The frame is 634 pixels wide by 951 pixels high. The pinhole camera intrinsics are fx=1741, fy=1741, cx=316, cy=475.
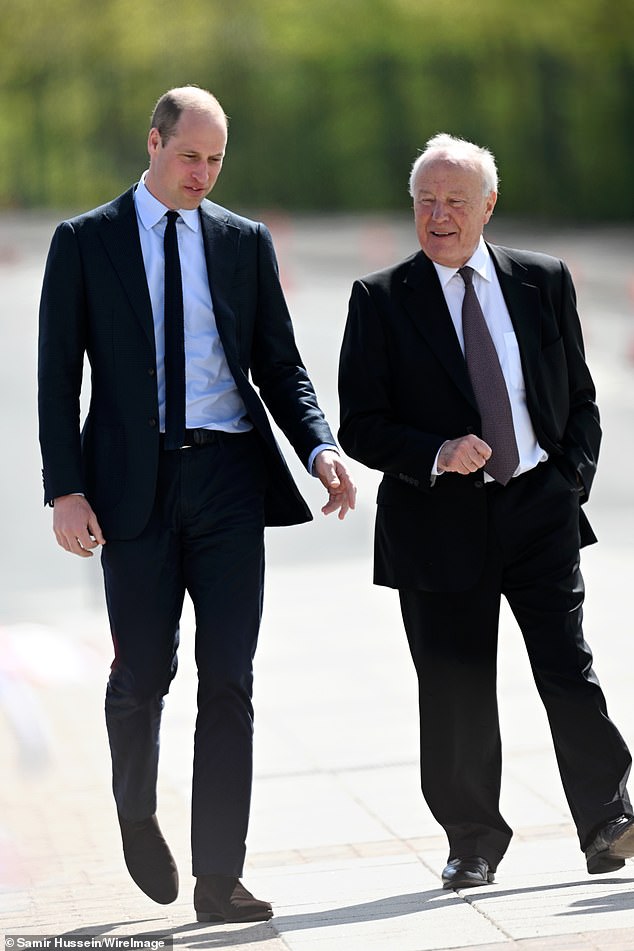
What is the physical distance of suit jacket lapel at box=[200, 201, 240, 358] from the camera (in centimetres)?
425

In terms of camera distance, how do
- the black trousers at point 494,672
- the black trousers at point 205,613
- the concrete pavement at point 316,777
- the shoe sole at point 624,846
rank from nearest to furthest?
the concrete pavement at point 316,777
the black trousers at point 205,613
the shoe sole at point 624,846
the black trousers at point 494,672

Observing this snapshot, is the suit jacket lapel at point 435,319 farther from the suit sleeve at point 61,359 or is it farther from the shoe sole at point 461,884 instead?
the shoe sole at point 461,884

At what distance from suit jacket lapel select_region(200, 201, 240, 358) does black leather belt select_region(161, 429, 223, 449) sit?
0.17 metres

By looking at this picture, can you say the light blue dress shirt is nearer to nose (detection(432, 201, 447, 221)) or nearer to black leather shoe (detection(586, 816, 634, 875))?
nose (detection(432, 201, 447, 221))

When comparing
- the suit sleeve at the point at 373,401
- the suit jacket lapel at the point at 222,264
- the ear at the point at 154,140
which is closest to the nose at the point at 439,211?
the suit sleeve at the point at 373,401

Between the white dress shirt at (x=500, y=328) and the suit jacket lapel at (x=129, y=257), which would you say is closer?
the suit jacket lapel at (x=129, y=257)

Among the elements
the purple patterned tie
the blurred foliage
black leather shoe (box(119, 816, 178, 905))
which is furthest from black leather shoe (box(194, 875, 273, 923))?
the blurred foliage

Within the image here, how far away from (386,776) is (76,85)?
31431mm

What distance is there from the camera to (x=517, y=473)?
175 inches

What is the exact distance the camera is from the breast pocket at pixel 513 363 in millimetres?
4461

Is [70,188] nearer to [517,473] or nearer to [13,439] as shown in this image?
[13,439]

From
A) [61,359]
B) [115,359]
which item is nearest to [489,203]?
[115,359]

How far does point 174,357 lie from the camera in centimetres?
419

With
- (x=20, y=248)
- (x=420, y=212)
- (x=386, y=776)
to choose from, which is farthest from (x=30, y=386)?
(x=420, y=212)
